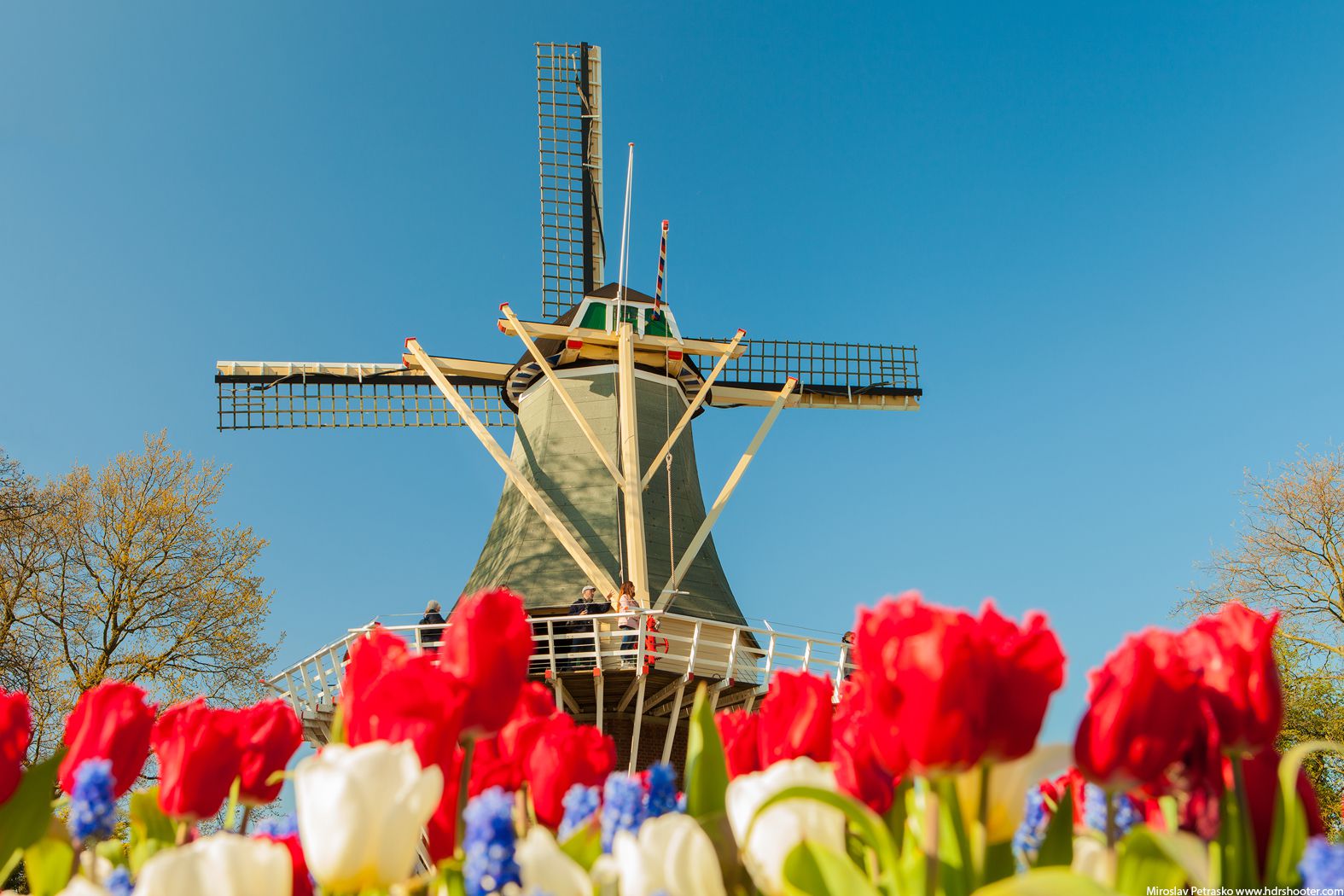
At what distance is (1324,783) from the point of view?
1770 centimetres

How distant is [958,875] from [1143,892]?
8.5 inches

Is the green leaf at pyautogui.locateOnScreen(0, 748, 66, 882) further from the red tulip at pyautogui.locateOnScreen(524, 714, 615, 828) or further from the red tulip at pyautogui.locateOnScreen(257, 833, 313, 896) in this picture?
the red tulip at pyautogui.locateOnScreen(524, 714, 615, 828)

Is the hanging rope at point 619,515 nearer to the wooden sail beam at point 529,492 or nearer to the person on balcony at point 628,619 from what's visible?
the wooden sail beam at point 529,492

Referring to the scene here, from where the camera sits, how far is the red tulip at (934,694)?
1.27 meters

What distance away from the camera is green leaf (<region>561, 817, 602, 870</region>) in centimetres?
150

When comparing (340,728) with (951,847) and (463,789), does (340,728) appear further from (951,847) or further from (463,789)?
(951,847)

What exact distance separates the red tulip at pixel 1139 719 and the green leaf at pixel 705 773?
0.51 meters

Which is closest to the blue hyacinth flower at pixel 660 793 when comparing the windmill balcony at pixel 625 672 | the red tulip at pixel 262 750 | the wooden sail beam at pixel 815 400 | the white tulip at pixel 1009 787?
the white tulip at pixel 1009 787

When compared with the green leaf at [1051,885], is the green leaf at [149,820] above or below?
below

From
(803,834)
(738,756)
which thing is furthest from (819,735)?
(803,834)

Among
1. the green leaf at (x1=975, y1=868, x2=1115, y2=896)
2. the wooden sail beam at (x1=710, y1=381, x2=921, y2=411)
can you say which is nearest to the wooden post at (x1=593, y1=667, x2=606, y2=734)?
the wooden sail beam at (x1=710, y1=381, x2=921, y2=411)

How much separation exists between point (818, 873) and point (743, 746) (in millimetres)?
675

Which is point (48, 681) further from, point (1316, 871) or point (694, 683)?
point (1316, 871)

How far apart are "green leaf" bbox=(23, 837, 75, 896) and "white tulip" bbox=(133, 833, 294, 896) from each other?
2.19 ft
